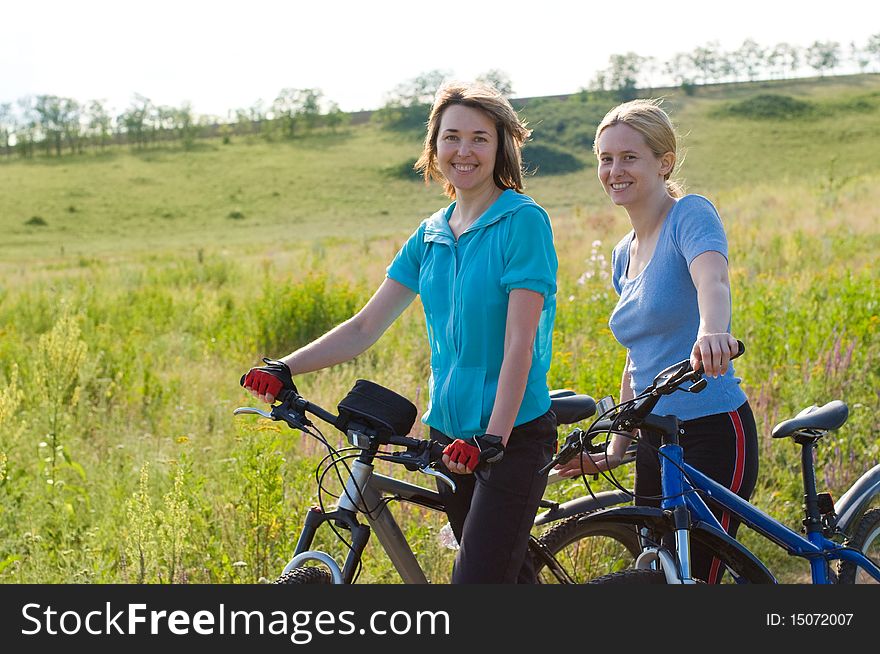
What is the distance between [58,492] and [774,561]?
3895 mm

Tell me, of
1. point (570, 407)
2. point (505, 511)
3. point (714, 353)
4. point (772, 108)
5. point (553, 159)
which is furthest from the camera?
point (772, 108)

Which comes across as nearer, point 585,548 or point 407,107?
point 585,548

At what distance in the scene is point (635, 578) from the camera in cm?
300

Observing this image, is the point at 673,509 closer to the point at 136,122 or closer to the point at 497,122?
the point at 497,122

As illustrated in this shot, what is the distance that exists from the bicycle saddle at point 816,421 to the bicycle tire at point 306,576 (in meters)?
1.75

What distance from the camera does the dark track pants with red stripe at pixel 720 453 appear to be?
330cm

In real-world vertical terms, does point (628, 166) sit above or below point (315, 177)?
above

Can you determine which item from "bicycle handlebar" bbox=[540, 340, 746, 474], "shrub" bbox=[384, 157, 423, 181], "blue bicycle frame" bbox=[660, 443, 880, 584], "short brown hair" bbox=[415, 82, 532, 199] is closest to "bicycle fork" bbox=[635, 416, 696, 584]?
"blue bicycle frame" bbox=[660, 443, 880, 584]

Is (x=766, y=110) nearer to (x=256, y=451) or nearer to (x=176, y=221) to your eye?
(x=176, y=221)

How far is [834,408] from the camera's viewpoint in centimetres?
351

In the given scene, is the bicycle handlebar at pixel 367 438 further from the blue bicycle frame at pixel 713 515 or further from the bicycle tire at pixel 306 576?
the blue bicycle frame at pixel 713 515

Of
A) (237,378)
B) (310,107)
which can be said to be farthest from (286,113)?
(237,378)

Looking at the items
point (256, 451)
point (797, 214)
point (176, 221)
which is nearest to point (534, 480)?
point (256, 451)

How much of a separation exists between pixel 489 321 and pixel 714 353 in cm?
66
